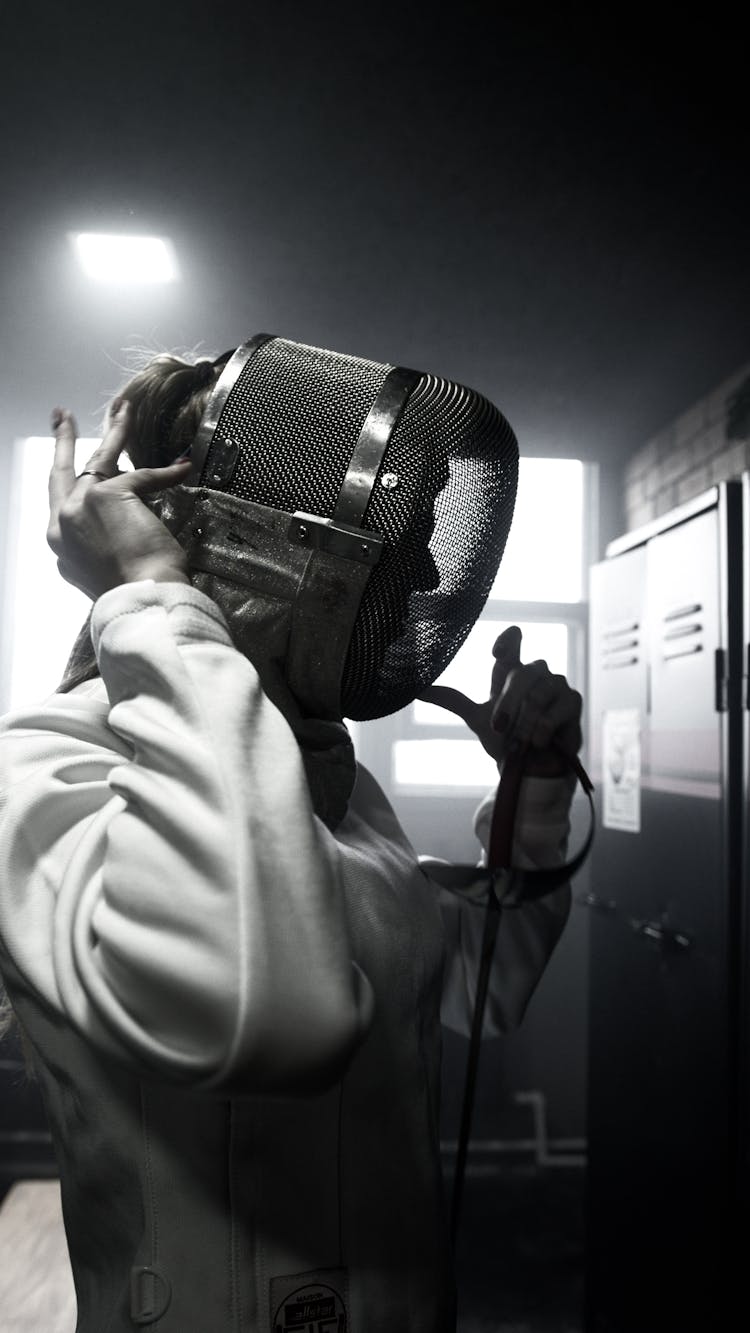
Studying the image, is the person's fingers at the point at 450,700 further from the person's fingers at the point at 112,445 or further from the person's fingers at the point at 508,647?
the person's fingers at the point at 112,445

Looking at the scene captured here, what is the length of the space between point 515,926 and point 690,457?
75 cm

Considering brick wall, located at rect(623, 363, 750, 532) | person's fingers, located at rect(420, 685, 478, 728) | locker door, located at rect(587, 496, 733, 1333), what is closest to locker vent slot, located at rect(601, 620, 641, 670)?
locker door, located at rect(587, 496, 733, 1333)

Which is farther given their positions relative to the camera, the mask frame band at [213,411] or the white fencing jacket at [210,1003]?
the mask frame band at [213,411]

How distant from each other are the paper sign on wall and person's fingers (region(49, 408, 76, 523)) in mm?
810

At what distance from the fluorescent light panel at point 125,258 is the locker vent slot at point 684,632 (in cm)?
87

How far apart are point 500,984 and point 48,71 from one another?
1305mm

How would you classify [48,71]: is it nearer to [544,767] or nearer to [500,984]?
[544,767]

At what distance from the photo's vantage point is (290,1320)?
2.34 ft

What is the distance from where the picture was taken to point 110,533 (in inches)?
27.7

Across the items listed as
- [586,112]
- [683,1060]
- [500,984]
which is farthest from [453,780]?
[586,112]

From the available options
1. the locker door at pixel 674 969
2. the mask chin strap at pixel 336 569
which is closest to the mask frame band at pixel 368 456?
the mask chin strap at pixel 336 569

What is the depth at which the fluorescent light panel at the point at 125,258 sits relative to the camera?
1117 mm

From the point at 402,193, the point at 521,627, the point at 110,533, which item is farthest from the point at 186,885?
the point at 402,193

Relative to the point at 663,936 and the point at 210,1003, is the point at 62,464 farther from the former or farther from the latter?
the point at 663,936
